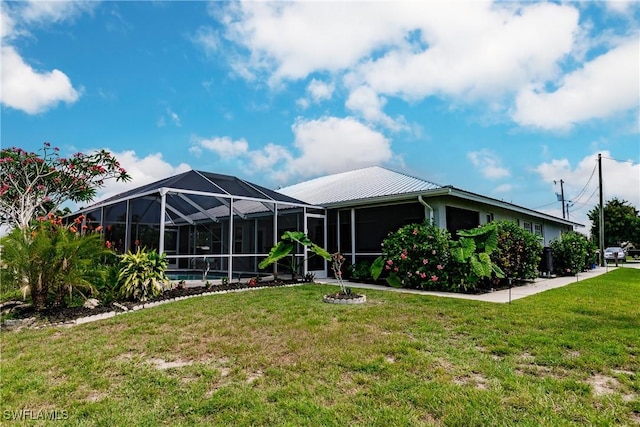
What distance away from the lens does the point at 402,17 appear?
8461mm

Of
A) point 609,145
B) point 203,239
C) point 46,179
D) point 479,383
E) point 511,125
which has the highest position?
point 609,145

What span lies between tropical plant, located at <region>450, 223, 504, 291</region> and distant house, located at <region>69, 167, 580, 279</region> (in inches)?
50.8

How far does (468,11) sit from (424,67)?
2.27 metres

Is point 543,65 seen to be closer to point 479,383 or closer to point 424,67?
point 424,67

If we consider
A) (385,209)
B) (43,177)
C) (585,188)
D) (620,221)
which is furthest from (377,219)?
(620,221)

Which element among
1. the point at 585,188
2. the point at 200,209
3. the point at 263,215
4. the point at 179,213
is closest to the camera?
the point at 263,215

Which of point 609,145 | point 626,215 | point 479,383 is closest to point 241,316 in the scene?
point 479,383

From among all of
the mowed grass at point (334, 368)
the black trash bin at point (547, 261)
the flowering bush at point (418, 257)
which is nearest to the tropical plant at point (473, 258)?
the flowering bush at point (418, 257)

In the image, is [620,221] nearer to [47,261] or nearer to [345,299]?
[345,299]

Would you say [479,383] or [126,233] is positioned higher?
[126,233]

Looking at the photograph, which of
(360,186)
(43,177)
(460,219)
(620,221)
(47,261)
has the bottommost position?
(47,261)

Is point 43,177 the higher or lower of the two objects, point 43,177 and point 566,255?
the higher

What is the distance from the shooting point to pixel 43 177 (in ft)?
49.8

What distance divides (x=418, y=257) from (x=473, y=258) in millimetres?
1417
